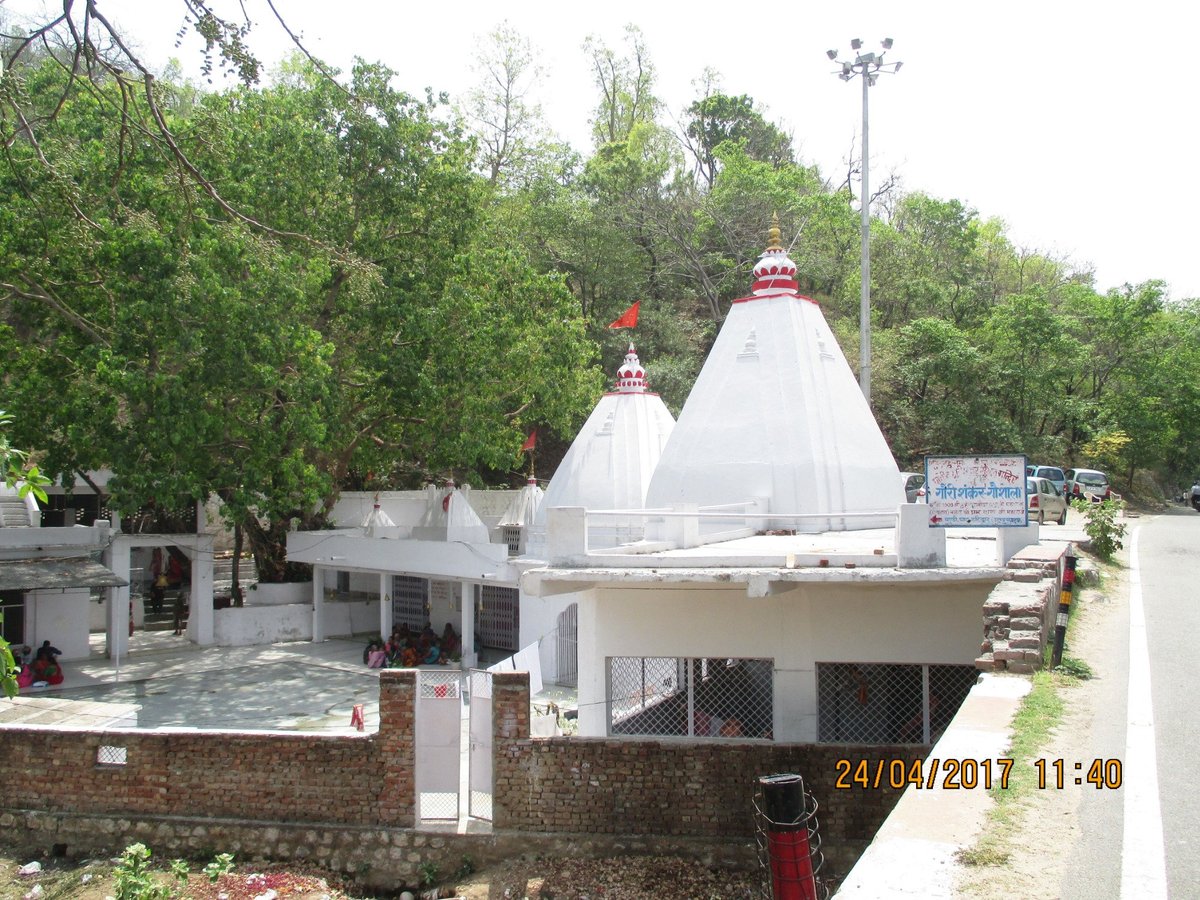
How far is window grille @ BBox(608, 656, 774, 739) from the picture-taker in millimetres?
10289

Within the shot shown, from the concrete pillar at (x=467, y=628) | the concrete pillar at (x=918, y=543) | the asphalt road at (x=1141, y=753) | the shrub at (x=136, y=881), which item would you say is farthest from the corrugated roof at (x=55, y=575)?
the asphalt road at (x=1141, y=753)

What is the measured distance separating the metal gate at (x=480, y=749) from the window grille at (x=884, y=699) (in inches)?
139

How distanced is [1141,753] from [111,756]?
979 cm

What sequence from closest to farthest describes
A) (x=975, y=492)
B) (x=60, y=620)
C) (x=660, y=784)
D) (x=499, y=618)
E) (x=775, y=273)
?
1. (x=660, y=784)
2. (x=975, y=492)
3. (x=775, y=273)
4. (x=60, y=620)
5. (x=499, y=618)

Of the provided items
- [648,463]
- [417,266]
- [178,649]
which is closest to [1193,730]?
[648,463]

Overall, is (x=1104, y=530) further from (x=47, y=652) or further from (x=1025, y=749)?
(x=47, y=652)

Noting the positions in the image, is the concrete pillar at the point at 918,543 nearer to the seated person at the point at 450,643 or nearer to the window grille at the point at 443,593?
the seated person at the point at 450,643

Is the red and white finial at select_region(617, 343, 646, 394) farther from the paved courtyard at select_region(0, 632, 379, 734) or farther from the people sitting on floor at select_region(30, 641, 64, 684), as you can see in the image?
the people sitting on floor at select_region(30, 641, 64, 684)

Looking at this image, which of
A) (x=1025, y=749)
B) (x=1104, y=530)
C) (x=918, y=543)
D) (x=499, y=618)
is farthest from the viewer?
(x=499, y=618)

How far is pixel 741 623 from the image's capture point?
33.1 ft

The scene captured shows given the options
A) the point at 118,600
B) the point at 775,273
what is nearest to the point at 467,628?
the point at 118,600

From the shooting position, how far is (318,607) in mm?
20906

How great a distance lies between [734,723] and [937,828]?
19.7 feet

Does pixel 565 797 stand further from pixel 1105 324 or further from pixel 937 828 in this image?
pixel 1105 324
